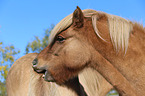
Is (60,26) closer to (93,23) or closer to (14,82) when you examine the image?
(93,23)

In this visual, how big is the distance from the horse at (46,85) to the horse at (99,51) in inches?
26.0

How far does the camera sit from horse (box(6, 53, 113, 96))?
3.40 metres

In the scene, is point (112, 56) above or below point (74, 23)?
below

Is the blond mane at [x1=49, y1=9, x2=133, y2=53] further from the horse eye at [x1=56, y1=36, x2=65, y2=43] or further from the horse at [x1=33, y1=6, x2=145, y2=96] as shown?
the horse eye at [x1=56, y1=36, x2=65, y2=43]

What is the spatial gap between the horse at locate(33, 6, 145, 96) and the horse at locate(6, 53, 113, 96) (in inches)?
26.0

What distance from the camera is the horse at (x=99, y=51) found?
232 centimetres

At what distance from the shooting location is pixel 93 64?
257 centimetres

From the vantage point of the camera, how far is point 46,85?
3467 mm

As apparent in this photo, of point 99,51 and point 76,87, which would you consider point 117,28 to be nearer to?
point 99,51

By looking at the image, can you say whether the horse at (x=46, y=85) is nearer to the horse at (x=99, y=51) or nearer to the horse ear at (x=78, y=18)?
the horse at (x=99, y=51)

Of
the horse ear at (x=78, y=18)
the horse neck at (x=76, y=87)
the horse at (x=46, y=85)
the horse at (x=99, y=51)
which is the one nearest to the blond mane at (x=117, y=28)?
the horse at (x=99, y=51)

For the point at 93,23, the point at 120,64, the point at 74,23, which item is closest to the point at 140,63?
the point at 120,64

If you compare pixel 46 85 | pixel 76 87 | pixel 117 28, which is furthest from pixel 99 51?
pixel 46 85

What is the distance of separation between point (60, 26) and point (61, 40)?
0.26 m
